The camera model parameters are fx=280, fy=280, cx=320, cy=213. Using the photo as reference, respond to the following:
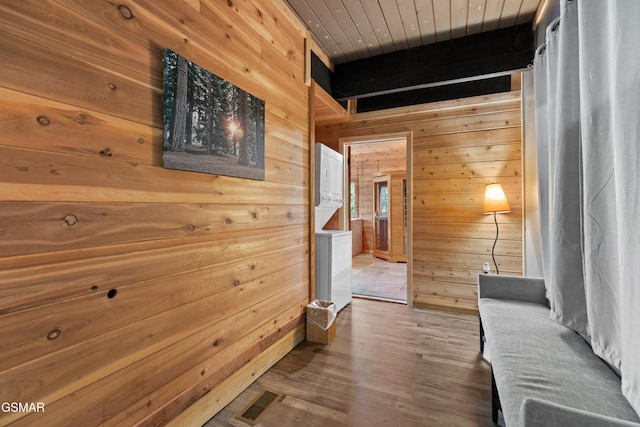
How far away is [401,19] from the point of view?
2553 mm

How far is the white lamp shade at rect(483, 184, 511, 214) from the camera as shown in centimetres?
285

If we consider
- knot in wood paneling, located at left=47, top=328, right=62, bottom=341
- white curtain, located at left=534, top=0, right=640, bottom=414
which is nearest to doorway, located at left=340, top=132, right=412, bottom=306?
white curtain, located at left=534, top=0, right=640, bottom=414

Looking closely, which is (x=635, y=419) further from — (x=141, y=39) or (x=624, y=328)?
(x=141, y=39)

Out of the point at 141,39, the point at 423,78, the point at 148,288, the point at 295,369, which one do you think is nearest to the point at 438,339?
the point at 295,369

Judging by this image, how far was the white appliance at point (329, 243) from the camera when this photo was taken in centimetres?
298

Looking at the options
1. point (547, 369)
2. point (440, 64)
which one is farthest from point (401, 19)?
point (547, 369)

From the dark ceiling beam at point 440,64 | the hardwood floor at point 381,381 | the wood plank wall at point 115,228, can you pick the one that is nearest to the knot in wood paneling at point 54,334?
the wood plank wall at point 115,228

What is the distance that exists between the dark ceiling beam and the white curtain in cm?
95

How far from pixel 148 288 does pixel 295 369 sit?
4.27ft

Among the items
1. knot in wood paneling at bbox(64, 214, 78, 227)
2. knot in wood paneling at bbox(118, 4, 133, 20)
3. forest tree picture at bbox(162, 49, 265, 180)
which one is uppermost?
knot in wood paneling at bbox(118, 4, 133, 20)

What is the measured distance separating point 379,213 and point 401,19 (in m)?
4.99

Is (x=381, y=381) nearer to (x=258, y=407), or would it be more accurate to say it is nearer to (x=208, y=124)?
(x=258, y=407)

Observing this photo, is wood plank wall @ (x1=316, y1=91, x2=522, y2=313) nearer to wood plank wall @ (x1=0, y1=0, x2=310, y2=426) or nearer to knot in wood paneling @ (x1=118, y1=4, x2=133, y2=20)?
wood plank wall @ (x1=0, y1=0, x2=310, y2=426)

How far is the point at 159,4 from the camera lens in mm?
1290
